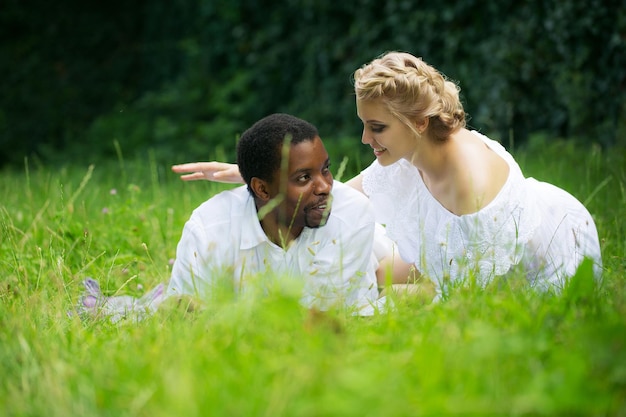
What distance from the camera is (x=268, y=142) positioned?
3.21 m

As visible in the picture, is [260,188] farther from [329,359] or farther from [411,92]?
[329,359]

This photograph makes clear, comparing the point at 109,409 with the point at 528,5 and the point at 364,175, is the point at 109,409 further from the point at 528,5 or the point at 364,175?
the point at 528,5

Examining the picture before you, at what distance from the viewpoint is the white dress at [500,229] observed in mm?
3271

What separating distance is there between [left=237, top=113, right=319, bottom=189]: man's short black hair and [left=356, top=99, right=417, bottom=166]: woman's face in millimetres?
302

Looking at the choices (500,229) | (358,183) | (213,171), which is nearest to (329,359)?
(500,229)

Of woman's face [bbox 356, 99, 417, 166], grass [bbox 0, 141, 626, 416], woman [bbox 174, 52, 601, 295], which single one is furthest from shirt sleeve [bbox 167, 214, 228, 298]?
woman's face [bbox 356, 99, 417, 166]

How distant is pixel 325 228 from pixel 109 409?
1.63m

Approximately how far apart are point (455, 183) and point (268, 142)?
83 cm

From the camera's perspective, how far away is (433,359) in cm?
178

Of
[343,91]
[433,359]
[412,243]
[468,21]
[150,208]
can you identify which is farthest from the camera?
[343,91]

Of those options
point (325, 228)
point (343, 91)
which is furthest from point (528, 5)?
point (325, 228)

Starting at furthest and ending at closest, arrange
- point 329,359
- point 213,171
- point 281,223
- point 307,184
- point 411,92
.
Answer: point 213,171
point 411,92
point 281,223
point 307,184
point 329,359

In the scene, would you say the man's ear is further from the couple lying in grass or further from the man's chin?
the man's chin

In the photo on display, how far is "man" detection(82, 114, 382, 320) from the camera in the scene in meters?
3.13
